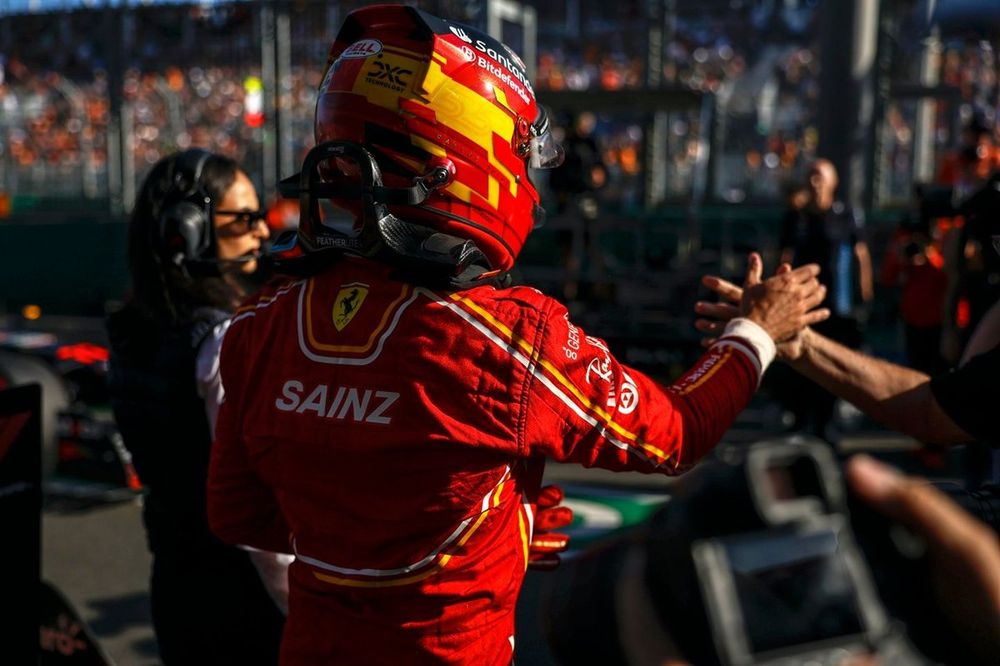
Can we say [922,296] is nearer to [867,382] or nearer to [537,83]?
[867,382]

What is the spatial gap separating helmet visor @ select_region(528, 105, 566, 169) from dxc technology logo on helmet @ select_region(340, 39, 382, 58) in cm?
28

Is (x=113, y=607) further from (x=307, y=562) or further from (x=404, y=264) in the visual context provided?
(x=404, y=264)

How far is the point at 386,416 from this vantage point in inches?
55.7

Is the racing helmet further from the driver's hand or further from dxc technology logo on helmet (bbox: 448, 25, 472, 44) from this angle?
the driver's hand

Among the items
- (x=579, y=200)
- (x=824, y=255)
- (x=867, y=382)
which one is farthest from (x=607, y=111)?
(x=867, y=382)

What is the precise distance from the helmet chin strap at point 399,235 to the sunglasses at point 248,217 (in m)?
1.02

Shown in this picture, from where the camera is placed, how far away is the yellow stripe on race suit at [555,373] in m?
1.39

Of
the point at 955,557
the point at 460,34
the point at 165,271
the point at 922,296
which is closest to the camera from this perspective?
the point at 955,557

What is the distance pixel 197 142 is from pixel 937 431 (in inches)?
564

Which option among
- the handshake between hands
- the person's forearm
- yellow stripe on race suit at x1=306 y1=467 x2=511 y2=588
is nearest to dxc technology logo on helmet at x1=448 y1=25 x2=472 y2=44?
the handshake between hands

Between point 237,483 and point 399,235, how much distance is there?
55cm

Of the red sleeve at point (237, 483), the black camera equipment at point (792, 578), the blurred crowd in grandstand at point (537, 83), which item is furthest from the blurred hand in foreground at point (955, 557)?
the blurred crowd in grandstand at point (537, 83)

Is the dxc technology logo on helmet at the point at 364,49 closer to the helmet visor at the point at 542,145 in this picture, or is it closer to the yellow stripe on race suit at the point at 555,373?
the helmet visor at the point at 542,145

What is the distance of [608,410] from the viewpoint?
1.41 meters
